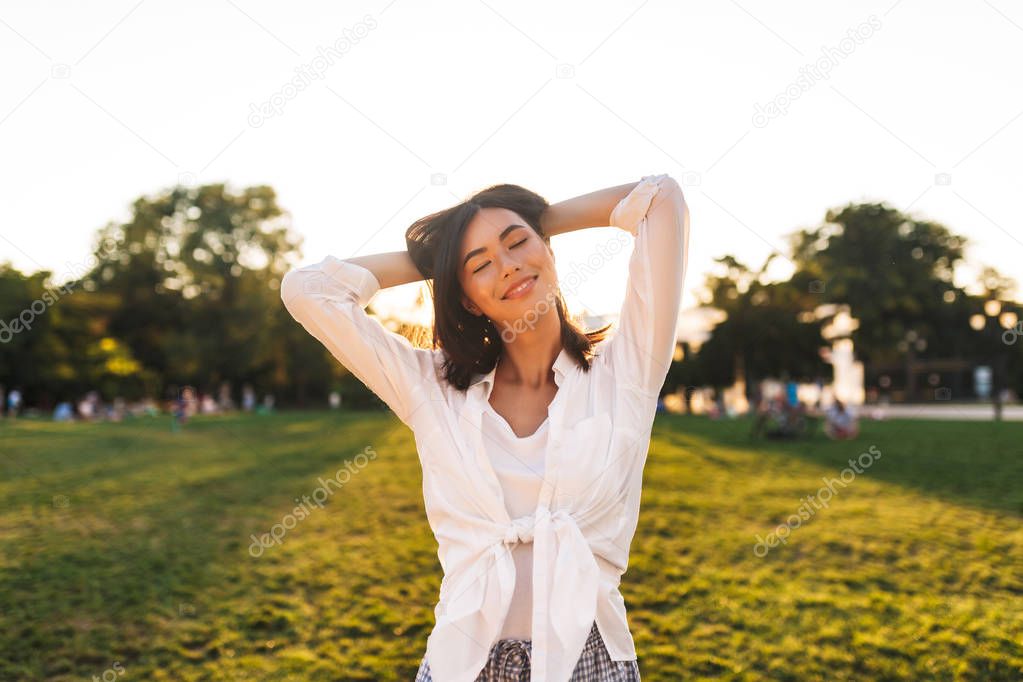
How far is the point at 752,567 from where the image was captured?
6.78 meters

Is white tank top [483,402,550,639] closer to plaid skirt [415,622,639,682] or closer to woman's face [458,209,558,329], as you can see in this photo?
plaid skirt [415,622,639,682]

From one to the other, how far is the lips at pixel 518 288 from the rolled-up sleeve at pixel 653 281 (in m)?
0.25

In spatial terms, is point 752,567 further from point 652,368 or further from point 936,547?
point 652,368

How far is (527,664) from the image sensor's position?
5.51ft

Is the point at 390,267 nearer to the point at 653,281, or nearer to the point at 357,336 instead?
the point at 357,336

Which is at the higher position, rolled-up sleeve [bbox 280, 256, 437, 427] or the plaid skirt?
rolled-up sleeve [bbox 280, 256, 437, 427]

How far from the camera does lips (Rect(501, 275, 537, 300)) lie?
1.86 meters

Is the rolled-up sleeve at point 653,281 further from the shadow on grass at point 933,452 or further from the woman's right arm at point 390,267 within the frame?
the shadow on grass at point 933,452

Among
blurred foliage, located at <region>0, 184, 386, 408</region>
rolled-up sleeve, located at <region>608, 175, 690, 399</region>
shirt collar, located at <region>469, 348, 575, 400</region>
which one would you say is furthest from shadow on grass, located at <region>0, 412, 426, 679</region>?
blurred foliage, located at <region>0, 184, 386, 408</region>

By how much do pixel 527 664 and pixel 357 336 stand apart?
0.83m

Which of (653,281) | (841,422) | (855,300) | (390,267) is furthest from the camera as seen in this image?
(855,300)

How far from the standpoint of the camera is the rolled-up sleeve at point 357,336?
1.87m

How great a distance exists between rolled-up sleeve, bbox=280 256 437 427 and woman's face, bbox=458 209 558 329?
0.24 meters

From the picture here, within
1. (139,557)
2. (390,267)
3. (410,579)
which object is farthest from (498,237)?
(139,557)
